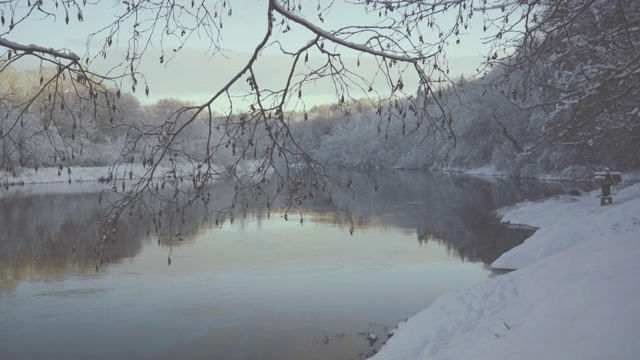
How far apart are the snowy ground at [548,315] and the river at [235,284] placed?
50.8 inches

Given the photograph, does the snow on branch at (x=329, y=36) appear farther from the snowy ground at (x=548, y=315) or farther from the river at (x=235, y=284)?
the snowy ground at (x=548, y=315)

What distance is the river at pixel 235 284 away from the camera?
31.1ft

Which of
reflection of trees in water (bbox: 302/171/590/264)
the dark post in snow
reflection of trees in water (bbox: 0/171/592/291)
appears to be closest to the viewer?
reflection of trees in water (bbox: 0/171/592/291)

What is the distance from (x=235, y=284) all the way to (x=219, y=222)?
12192 millimetres

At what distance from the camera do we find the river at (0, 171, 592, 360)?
948cm

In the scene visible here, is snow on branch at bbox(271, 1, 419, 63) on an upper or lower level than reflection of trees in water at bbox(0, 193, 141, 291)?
upper

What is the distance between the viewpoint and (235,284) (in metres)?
13.4

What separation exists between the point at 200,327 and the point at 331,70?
767cm

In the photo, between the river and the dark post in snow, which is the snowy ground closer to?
the river

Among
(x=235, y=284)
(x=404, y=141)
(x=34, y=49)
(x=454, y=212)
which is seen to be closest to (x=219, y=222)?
(x=454, y=212)

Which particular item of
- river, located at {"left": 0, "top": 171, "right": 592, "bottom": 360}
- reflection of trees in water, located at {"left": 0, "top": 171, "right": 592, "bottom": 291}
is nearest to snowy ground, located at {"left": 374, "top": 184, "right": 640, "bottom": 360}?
river, located at {"left": 0, "top": 171, "right": 592, "bottom": 360}

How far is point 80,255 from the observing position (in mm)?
16625

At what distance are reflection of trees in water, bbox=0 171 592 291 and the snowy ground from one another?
3.51 meters

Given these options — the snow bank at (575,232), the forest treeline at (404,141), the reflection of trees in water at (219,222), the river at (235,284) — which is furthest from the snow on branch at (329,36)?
the snow bank at (575,232)
